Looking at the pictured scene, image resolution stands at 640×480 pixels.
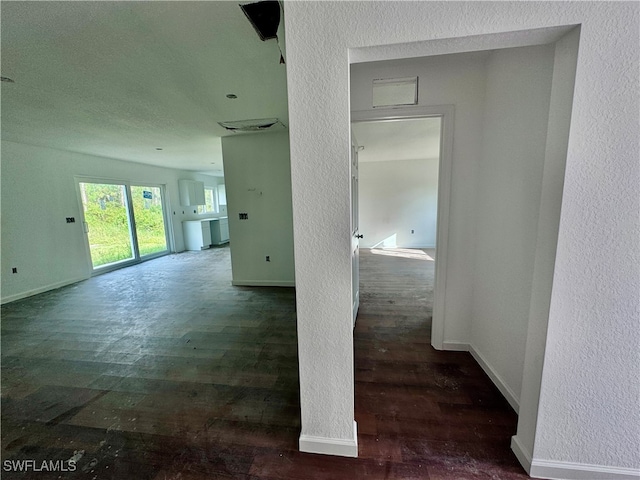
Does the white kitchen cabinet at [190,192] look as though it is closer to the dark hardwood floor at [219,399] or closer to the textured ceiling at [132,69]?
the textured ceiling at [132,69]

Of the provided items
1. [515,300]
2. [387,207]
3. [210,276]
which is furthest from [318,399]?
[387,207]

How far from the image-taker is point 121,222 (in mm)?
5539

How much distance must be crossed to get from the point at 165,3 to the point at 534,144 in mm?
2073

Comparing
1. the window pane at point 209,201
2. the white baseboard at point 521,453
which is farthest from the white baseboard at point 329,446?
the window pane at point 209,201

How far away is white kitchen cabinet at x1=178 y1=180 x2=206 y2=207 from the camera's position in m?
7.10

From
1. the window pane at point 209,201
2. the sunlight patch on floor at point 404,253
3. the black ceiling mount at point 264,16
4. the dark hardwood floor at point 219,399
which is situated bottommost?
the dark hardwood floor at point 219,399

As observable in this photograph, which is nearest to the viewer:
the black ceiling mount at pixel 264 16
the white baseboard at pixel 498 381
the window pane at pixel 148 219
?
the black ceiling mount at pixel 264 16

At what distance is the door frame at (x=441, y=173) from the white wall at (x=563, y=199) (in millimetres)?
886

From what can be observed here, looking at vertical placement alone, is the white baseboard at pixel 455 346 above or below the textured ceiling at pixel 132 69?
below

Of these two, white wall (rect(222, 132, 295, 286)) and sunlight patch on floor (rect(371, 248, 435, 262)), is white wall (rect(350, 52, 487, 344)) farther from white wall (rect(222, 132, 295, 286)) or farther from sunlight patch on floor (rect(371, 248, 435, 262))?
sunlight patch on floor (rect(371, 248, 435, 262))

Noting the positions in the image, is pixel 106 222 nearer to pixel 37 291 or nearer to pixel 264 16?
pixel 37 291

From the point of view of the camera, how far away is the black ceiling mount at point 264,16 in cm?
129

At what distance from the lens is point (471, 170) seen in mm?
1919

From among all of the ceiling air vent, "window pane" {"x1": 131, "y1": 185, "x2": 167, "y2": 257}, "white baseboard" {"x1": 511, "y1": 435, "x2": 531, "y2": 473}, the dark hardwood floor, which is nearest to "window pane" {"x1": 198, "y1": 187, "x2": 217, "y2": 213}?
"window pane" {"x1": 131, "y1": 185, "x2": 167, "y2": 257}
